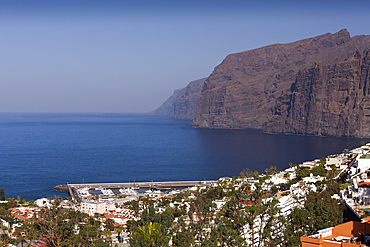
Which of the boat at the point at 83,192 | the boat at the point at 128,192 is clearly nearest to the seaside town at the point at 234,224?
the boat at the point at 83,192

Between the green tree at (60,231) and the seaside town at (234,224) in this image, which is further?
the green tree at (60,231)

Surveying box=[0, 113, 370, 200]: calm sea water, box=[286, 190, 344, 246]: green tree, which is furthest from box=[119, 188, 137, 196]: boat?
box=[286, 190, 344, 246]: green tree

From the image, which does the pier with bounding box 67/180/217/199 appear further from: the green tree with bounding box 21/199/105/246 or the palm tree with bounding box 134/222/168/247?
the palm tree with bounding box 134/222/168/247

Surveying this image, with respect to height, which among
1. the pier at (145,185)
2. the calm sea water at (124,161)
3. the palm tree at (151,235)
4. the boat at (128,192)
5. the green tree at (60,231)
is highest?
the palm tree at (151,235)

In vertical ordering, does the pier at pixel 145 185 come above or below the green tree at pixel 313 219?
below

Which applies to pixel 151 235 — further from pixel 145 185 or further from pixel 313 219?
pixel 145 185

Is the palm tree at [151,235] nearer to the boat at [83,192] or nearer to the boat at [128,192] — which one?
the boat at [128,192]

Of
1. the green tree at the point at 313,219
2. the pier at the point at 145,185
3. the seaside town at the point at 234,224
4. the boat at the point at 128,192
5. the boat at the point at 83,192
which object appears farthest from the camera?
the pier at the point at 145,185

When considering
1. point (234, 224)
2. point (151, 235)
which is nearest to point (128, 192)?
point (234, 224)

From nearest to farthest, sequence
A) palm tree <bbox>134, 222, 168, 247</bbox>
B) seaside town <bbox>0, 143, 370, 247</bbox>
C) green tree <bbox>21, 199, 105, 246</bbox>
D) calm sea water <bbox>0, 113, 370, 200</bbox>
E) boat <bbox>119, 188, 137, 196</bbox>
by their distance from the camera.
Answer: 1. palm tree <bbox>134, 222, 168, 247</bbox>
2. seaside town <bbox>0, 143, 370, 247</bbox>
3. green tree <bbox>21, 199, 105, 246</bbox>
4. boat <bbox>119, 188, 137, 196</bbox>
5. calm sea water <bbox>0, 113, 370, 200</bbox>

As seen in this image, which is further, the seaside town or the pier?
the pier

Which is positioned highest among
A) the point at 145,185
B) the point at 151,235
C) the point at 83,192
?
the point at 151,235

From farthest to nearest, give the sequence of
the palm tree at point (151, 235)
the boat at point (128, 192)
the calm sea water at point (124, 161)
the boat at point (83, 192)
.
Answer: the calm sea water at point (124, 161), the boat at point (128, 192), the boat at point (83, 192), the palm tree at point (151, 235)

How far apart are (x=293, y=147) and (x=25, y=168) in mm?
94904
